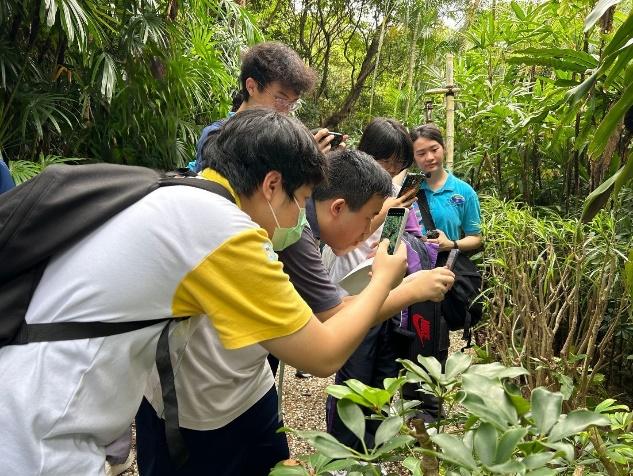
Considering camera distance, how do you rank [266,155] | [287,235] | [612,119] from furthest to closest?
[612,119] < [287,235] < [266,155]

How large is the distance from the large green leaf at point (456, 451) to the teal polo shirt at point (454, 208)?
7.16ft

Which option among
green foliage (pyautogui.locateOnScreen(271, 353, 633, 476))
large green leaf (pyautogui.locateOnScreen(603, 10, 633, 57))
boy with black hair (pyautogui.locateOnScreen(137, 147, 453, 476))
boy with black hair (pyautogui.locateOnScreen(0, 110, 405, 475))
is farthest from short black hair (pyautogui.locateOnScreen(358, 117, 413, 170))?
green foliage (pyautogui.locateOnScreen(271, 353, 633, 476))

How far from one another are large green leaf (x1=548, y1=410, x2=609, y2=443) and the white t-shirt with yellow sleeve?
1.26 feet

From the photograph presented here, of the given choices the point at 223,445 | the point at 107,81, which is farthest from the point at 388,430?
the point at 107,81

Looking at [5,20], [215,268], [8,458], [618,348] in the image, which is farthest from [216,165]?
[5,20]

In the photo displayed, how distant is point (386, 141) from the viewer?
2227 millimetres

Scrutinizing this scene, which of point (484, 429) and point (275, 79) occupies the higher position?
point (275, 79)

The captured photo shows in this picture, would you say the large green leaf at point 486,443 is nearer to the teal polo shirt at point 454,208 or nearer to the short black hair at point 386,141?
the short black hair at point 386,141

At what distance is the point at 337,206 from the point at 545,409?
35.3 inches

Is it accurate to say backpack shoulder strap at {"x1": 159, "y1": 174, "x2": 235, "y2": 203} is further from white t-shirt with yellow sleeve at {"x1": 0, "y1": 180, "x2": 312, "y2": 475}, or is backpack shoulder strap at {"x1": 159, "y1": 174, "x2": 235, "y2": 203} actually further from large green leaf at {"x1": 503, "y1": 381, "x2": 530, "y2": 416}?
large green leaf at {"x1": 503, "y1": 381, "x2": 530, "y2": 416}

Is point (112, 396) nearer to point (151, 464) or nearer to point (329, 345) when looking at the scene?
point (329, 345)

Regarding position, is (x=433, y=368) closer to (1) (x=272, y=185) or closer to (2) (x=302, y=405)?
(1) (x=272, y=185)

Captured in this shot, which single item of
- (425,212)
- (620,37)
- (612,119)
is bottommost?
(425,212)

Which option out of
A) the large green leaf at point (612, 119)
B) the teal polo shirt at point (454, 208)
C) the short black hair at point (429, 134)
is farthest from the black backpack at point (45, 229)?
the short black hair at point (429, 134)
